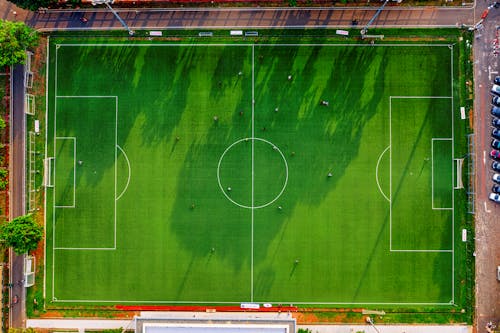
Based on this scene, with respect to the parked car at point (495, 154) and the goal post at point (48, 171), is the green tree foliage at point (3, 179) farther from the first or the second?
the parked car at point (495, 154)

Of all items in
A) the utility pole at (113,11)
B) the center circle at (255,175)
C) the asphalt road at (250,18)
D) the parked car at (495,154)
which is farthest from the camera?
the asphalt road at (250,18)

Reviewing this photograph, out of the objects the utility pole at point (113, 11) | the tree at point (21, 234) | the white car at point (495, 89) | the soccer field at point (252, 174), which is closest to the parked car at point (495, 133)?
the white car at point (495, 89)

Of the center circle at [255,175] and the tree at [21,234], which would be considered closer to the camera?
the tree at [21,234]

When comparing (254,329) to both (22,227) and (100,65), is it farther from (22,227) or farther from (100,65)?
(100,65)

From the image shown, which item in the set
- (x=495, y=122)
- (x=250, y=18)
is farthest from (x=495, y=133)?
(x=250, y=18)

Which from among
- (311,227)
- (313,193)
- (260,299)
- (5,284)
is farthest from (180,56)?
(5,284)

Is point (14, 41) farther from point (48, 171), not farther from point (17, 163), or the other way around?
point (48, 171)
